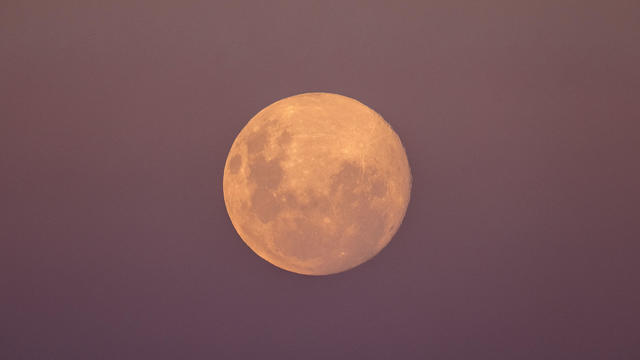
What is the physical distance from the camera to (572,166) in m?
2.38

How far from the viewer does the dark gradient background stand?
237cm

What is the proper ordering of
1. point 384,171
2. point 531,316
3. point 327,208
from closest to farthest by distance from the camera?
point 327,208 → point 384,171 → point 531,316

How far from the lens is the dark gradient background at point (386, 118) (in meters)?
2.37

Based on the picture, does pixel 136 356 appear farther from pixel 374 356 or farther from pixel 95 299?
pixel 374 356

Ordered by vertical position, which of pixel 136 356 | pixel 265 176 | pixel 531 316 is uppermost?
pixel 265 176

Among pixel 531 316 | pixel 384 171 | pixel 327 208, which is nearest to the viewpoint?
pixel 327 208

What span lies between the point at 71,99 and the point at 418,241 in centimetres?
239

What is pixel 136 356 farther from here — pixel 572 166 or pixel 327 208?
pixel 572 166

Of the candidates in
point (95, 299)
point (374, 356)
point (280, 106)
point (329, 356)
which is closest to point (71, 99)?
point (95, 299)

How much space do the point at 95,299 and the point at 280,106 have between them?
1.74 meters

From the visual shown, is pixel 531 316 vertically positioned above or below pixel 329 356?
above

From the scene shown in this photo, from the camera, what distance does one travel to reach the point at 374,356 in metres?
2.41

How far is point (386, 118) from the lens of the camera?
2.39m

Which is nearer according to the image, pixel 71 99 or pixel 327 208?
pixel 327 208
